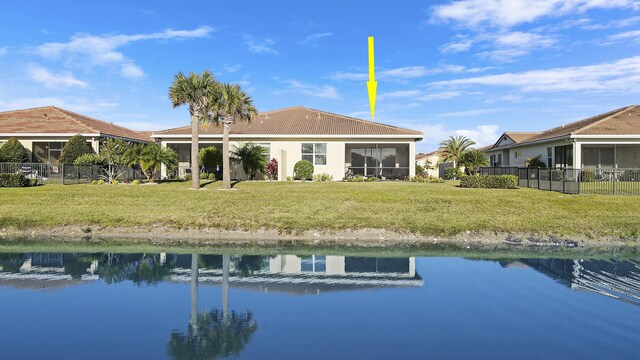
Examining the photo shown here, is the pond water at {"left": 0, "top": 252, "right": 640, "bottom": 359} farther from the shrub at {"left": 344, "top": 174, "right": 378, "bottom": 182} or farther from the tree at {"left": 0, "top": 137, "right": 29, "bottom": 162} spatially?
the tree at {"left": 0, "top": 137, "right": 29, "bottom": 162}

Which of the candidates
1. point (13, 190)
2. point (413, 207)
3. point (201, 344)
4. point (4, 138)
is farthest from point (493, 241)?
point (4, 138)

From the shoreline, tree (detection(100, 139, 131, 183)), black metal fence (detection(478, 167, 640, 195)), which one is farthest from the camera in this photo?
tree (detection(100, 139, 131, 183))

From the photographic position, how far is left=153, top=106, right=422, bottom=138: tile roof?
109ft

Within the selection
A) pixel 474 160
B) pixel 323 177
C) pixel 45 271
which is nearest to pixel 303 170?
pixel 323 177

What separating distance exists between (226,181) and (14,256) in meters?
11.9

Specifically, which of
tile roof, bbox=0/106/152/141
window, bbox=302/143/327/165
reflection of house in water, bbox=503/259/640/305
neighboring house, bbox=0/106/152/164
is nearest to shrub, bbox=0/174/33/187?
neighboring house, bbox=0/106/152/164

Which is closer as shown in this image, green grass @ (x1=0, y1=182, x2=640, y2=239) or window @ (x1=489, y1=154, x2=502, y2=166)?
green grass @ (x1=0, y1=182, x2=640, y2=239)

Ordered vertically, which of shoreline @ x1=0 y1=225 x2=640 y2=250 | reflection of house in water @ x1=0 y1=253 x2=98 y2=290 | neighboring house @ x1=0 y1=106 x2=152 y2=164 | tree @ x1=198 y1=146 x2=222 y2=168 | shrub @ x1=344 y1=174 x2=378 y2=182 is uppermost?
neighboring house @ x1=0 y1=106 x2=152 y2=164

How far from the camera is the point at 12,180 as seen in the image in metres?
25.2

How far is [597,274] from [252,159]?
2297 cm

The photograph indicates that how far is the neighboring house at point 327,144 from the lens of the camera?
32.8 m

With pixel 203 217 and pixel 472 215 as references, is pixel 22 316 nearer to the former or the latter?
pixel 203 217

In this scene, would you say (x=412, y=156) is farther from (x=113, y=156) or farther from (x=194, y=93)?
(x=113, y=156)

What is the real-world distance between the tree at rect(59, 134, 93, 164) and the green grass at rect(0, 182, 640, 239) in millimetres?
6017
